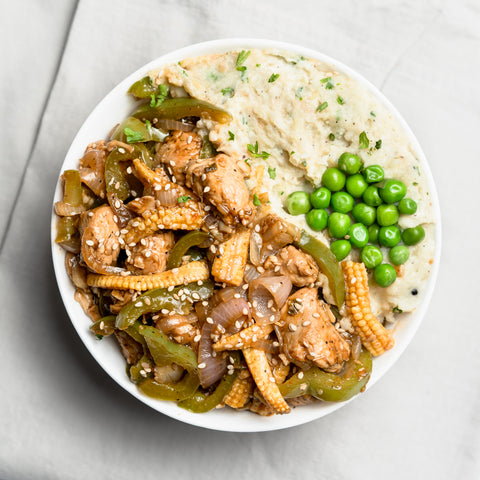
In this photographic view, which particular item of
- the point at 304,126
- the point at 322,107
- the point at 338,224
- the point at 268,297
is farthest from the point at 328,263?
the point at 322,107

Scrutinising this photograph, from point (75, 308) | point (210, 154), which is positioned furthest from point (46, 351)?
point (210, 154)

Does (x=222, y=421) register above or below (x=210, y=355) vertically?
below

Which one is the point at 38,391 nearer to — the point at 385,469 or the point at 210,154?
the point at 210,154

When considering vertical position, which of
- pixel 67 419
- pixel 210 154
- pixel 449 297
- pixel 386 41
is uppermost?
pixel 386 41

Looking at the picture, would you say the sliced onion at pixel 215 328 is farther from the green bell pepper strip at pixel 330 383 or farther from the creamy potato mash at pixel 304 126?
the creamy potato mash at pixel 304 126

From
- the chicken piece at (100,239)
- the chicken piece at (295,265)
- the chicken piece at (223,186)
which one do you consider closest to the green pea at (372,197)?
the chicken piece at (295,265)

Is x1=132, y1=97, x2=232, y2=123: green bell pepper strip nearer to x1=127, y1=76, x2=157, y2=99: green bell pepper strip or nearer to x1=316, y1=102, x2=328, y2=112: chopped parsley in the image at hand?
x1=127, y1=76, x2=157, y2=99: green bell pepper strip

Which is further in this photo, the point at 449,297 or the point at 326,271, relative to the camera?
the point at 449,297
